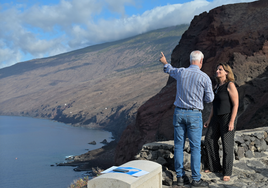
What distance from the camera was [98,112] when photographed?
107 meters

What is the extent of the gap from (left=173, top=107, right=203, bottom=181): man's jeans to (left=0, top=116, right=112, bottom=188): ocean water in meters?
33.1

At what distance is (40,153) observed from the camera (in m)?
67.2

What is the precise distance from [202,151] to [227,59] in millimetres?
7916

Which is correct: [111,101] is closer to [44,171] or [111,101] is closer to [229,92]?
[44,171]

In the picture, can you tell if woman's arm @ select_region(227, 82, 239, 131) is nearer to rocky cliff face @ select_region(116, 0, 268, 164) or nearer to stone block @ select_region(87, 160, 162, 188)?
stone block @ select_region(87, 160, 162, 188)

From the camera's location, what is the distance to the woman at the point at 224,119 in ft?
13.3

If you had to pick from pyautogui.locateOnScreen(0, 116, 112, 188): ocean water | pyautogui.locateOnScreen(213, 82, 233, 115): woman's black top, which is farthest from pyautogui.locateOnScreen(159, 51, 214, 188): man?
pyautogui.locateOnScreen(0, 116, 112, 188): ocean water

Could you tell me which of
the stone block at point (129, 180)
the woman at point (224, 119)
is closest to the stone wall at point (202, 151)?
the woman at point (224, 119)

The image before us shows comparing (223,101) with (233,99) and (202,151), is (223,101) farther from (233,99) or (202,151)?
(202,151)

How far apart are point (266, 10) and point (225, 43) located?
2.55 metres

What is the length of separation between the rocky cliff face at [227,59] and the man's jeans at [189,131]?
18.7 ft

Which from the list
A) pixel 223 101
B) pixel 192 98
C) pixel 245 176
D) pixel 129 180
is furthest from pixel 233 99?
pixel 129 180

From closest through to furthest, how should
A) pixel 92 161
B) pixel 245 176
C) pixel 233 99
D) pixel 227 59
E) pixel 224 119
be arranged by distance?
pixel 233 99
pixel 224 119
pixel 245 176
pixel 227 59
pixel 92 161

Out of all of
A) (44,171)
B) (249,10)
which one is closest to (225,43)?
(249,10)
